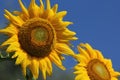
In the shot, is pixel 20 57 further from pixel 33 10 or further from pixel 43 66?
pixel 33 10

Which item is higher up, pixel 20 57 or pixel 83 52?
pixel 83 52

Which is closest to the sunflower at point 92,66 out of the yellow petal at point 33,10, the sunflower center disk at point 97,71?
the sunflower center disk at point 97,71

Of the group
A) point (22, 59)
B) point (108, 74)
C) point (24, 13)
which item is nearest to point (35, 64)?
A: point (22, 59)

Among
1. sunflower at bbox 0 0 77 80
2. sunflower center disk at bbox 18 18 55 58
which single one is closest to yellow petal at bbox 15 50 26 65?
sunflower at bbox 0 0 77 80

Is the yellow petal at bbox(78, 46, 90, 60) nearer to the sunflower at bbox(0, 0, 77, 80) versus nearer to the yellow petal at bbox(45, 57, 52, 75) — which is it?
the sunflower at bbox(0, 0, 77, 80)

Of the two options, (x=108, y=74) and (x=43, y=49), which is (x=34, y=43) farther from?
(x=108, y=74)

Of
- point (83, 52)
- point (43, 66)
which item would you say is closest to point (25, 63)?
point (43, 66)
